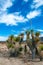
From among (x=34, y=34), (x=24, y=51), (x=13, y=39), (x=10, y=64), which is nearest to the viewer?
(x=10, y=64)

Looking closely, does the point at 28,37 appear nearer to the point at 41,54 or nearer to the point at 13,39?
the point at 41,54

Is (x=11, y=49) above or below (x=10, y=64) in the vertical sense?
above

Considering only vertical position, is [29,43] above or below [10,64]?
above

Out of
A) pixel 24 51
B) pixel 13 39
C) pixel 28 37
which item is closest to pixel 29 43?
pixel 28 37

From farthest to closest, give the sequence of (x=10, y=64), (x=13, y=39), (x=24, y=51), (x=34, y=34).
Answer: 1. (x=13, y=39)
2. (x=24, y=51)
3. (x=34, y=34)
4. (x=10, y=64)

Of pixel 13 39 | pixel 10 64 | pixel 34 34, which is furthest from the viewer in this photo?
pixel 13 39

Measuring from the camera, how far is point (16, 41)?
3988cm

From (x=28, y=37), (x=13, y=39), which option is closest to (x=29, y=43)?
(x=28, y=37)

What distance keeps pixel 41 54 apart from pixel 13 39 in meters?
9.16

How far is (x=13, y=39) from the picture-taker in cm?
4022

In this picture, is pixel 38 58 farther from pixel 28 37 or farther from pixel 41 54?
pixel 28 37

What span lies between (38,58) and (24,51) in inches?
199

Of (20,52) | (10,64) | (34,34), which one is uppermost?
(34,34)

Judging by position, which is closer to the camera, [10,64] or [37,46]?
[10,64]
